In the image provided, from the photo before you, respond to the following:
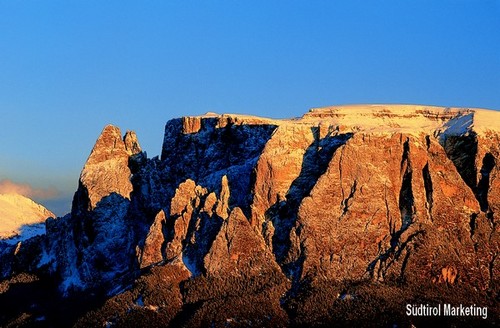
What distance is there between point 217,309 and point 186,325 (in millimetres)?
5399

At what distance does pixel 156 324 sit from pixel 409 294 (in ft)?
120

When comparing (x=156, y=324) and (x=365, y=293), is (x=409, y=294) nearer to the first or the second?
(x=365, y=293)

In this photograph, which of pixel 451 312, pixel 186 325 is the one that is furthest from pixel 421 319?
pixel 186 325

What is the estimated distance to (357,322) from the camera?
19200 centimetres

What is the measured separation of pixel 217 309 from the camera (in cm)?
19638

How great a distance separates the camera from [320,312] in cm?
19462

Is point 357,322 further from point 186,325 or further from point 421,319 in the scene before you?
point 186,325

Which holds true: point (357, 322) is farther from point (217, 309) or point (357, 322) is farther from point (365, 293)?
point (217, 309)

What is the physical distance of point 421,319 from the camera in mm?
193375

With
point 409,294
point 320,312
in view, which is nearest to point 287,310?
point 320,312

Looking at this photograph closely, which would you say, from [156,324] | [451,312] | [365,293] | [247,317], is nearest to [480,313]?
[451,312]

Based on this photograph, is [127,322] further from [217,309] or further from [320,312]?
[320,312]

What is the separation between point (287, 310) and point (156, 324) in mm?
18962

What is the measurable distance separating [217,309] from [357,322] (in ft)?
65.9
